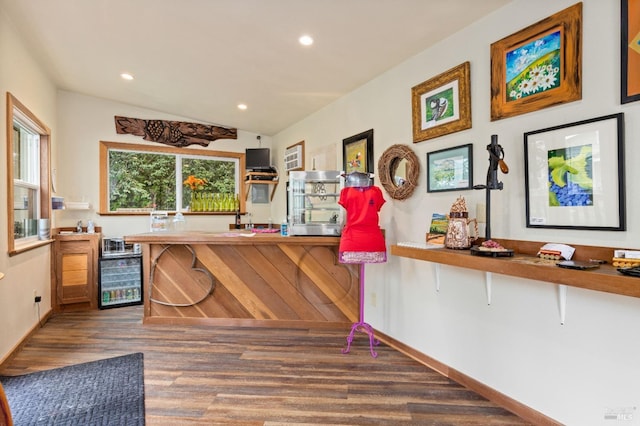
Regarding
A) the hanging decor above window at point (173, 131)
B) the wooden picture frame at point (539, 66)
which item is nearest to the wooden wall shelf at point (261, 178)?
the hanging decor above window at point (173, 131)

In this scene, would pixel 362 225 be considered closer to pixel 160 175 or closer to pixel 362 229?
pixel 362 229

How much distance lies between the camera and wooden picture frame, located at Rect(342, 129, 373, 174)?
349 centimetres

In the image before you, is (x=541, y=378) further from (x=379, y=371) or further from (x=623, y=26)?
(x=623, y=26)

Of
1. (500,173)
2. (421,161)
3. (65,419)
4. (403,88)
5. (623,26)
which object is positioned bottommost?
(65,419)

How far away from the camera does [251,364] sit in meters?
2.77

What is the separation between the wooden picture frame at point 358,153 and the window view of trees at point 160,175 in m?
2.72

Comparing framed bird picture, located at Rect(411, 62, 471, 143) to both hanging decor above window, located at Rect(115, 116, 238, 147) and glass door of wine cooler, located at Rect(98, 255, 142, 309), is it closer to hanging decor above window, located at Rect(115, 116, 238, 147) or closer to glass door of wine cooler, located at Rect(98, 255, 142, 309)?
hanging decor above window, located at Rect(115, 116, 238, 147)

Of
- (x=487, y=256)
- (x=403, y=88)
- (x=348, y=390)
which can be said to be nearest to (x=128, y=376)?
(x=348, y=390)

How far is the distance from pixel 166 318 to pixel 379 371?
2420mm

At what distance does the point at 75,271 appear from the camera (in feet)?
14.7

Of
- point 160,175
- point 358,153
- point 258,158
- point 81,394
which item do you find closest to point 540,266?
point 358,153

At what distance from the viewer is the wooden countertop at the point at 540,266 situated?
1.36m

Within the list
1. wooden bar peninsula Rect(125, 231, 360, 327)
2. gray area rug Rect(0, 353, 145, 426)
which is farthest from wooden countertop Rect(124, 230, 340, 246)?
gray area rug Rect(0, 353, 145, 426)

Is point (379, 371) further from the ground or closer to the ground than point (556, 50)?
closer to the ground
